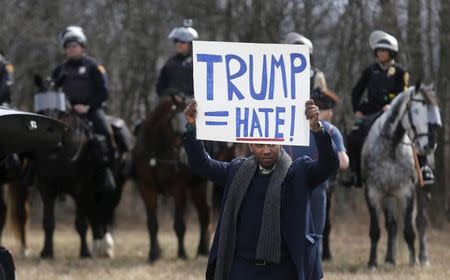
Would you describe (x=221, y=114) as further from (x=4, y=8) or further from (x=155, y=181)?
(x=4, y=8)

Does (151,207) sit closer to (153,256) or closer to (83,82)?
(153,256)

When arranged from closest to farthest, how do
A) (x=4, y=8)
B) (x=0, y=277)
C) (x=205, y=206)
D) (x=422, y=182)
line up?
(x=0, y=277) < (x=422, y=182) < (x=205, y=206) < (x=4, y=8)

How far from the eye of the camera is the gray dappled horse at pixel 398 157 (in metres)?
15.2

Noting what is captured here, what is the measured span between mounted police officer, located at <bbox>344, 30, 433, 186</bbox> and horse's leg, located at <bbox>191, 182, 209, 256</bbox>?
232cm

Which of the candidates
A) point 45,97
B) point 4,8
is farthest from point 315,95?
point 4,8

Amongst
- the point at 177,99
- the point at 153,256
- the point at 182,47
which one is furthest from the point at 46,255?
the point at 182,47

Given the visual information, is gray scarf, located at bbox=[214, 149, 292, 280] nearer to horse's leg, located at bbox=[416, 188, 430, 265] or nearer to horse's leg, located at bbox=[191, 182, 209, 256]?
horse's leg, located at bbox=[416, 188, 430, 265]

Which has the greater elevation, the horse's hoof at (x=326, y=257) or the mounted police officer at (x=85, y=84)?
the mounted police officer at (x=85, y=84)

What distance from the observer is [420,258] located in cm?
1634

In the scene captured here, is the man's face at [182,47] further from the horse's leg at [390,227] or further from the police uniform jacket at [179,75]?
the horse's leg at [390,227]

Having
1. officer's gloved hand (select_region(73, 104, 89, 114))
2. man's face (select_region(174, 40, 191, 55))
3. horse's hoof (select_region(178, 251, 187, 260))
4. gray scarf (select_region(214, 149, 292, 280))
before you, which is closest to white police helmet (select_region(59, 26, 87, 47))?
officer's gloved hand (select_region(73, 104, 89, 114))

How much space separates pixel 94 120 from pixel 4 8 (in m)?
12.5

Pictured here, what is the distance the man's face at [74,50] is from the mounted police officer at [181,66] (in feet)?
3.98

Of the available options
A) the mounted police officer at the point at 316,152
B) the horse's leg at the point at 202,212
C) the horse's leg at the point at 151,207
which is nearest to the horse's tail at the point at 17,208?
the horse's leg at the point at 151,207
